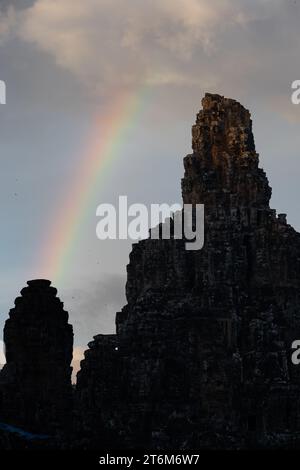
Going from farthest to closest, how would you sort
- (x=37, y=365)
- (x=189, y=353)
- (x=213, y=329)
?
(x=213, y=329) < (x=189, y=353) < (x=37, y=365)

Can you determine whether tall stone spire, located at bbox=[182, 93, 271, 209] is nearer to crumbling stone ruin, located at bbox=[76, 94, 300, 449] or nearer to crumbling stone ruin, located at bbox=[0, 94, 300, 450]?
crumbling stone ruin, located at bbox=[76, 94, 300, 449]

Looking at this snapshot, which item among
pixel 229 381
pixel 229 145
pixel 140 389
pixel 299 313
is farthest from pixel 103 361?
pixel 229 145

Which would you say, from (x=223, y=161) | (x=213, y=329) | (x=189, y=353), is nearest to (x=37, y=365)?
(x=189, y=353)

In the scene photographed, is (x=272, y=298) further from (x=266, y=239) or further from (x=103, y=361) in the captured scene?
(x=103, y=361)

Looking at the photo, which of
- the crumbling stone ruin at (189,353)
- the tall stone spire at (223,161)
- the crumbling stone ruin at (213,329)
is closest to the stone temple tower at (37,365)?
the crumbling stone ruin at (189,353)

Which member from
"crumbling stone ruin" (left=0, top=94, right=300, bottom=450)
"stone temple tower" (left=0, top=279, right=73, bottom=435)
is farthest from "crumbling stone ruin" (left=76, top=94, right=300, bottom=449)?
"stone temple tower" (left=0, top=279, right=73, bottom=435)

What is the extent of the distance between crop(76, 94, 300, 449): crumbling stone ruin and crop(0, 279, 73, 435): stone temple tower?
436 centimetres

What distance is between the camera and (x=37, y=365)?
156000 millimetres

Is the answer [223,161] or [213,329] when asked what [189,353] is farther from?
[223,161]

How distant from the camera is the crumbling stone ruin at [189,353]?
154m

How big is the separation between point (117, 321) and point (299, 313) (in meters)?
32.7

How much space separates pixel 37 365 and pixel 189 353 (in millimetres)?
21647

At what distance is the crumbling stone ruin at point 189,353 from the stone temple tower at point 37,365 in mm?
143

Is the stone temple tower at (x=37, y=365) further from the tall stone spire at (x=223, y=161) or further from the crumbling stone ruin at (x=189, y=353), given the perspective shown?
the tall stone spire at (x=223, y=161)
